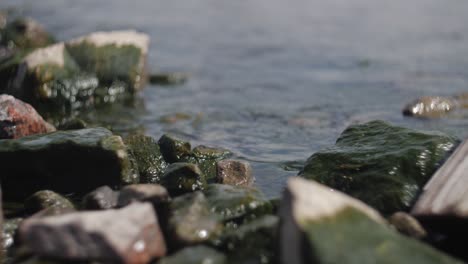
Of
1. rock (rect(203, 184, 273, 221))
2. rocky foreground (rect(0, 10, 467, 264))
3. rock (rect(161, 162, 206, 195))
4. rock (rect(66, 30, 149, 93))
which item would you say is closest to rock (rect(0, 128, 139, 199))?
rocky foreground (rect(0, 10, 467, 264))

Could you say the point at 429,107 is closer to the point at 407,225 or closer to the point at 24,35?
the point at 407,225

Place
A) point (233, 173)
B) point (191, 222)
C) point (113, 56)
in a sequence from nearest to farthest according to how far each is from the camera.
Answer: point (191, 222) → point (233, 173) → point (113, 56)

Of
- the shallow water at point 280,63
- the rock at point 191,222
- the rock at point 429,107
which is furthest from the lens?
the rock at point 429,107

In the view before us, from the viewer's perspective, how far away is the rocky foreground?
123 inches

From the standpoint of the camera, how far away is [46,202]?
4.08m

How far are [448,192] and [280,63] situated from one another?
6290 millimetres

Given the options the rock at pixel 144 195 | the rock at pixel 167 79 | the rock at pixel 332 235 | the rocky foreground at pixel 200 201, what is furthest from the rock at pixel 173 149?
the rock at pixel 167 79

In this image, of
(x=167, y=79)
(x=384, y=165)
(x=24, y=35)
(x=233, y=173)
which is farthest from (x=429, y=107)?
(x=24, y=35)

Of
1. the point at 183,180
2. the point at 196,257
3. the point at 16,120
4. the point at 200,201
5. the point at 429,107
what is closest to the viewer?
the point at 196,257

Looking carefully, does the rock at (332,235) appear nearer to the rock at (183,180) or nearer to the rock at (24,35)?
the rock at (183,180)

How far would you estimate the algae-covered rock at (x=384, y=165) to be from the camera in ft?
13.8

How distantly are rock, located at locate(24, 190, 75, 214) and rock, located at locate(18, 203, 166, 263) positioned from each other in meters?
0.77

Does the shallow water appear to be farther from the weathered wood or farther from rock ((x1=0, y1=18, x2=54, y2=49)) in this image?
the weathered wood

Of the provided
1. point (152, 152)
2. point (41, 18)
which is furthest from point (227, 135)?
point (41, 18)
